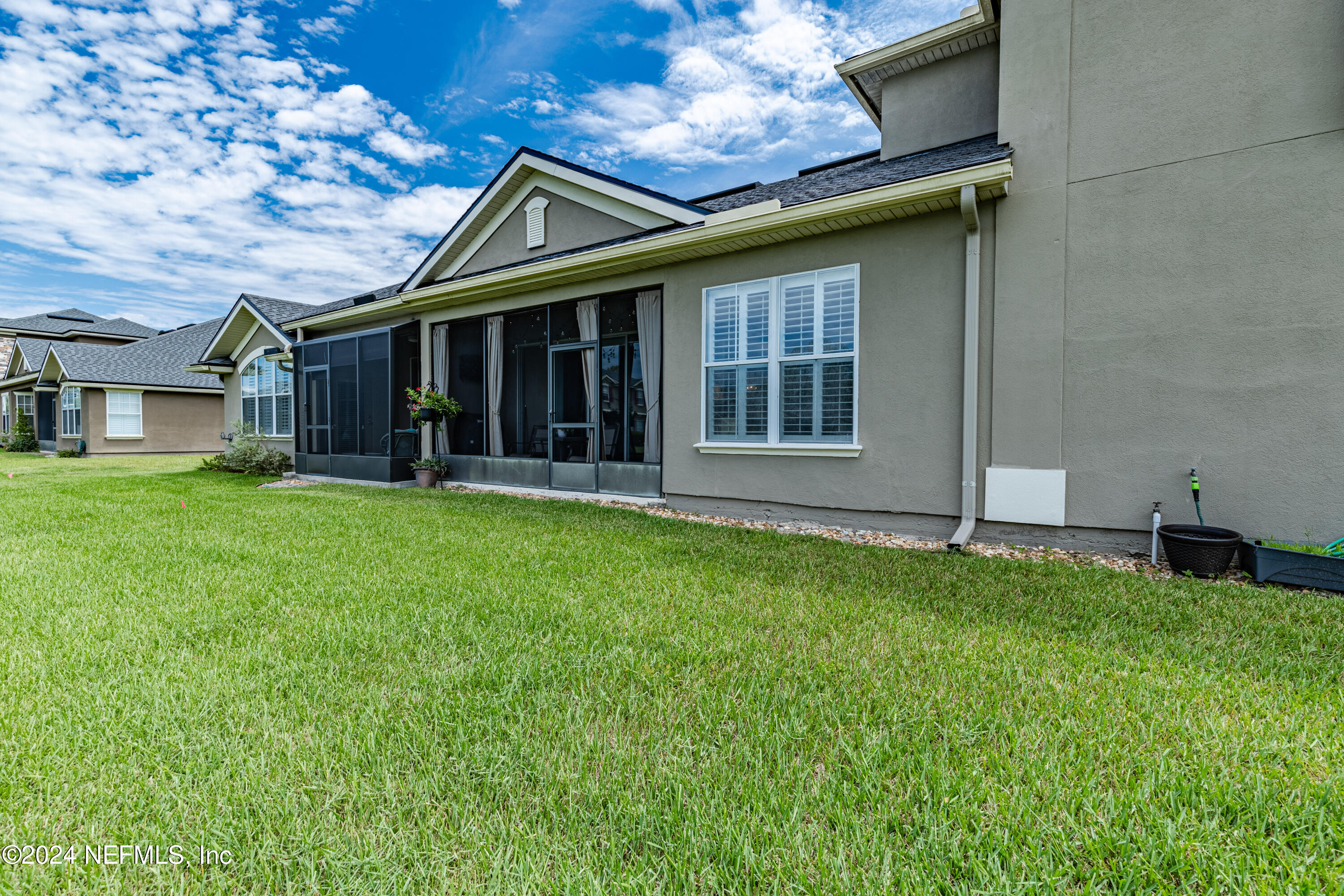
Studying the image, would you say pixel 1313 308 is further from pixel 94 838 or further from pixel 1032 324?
pixel 94 838

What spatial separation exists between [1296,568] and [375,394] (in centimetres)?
1155

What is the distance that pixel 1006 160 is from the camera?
4.79 m

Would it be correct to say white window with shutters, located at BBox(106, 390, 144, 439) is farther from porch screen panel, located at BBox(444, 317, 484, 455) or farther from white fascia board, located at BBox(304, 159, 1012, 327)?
porch screen panel, located at BBox(444, 317, 484, 455)

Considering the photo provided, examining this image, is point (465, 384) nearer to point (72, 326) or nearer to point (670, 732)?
point (670, 732)

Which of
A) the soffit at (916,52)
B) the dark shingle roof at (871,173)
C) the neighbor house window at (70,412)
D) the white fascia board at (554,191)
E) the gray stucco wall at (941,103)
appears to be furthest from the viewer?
the neighbor house window at (70,412)

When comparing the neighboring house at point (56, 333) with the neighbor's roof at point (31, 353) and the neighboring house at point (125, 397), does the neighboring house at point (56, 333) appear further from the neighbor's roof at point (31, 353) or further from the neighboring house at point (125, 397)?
the neighboring house at point (125, 397)

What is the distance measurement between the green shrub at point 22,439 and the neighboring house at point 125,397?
0.25m

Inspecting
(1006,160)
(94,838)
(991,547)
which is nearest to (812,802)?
(94,838)

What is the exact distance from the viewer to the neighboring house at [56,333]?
26062 millimetres

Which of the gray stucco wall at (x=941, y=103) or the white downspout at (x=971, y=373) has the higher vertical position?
the gray stucco wall at (x=941, y=103)

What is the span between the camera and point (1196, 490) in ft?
14.3

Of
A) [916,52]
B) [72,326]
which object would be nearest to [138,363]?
[72,326]

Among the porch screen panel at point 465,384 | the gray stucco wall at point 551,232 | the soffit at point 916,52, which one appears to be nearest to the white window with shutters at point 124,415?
the porch screen panel at point 465,384

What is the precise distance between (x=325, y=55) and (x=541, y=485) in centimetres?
1185
